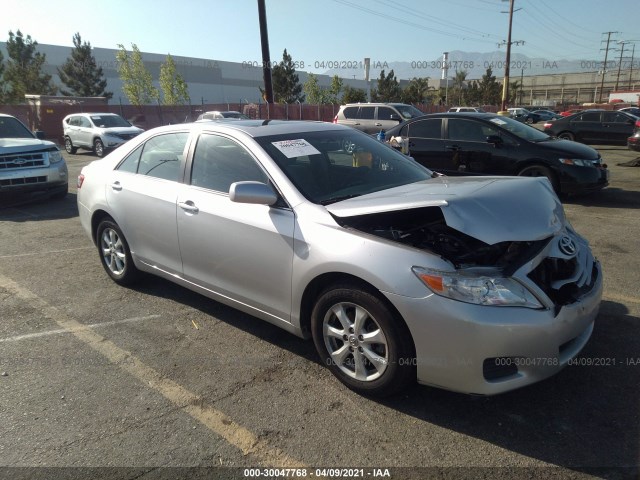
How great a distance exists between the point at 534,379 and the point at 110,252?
410 cm

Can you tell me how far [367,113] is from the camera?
56.2ft

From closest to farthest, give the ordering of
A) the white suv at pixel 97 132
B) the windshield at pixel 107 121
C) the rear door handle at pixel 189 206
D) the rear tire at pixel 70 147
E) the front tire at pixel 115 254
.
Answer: the rear door handle at pixel 189 206, the front tire at pixel 115 254, the white suv at pixel 97 132, the windshield at pixel 107 121, the rear tire at pixel 70 147

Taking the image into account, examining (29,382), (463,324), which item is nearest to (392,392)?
(463,324)

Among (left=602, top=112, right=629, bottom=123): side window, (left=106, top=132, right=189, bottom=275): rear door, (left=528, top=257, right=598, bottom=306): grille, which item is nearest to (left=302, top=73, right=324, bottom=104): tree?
(left=602, top=112, right=629, bottom=123): side window

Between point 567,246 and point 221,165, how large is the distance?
2555 millimetres

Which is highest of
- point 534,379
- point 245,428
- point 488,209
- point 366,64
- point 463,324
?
point 366,64

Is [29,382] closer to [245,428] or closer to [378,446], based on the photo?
[245,428]

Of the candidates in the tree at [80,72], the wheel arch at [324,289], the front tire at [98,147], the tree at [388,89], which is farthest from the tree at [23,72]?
the wheel arch at [324,289]

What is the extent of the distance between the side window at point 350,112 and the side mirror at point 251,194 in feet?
48.9

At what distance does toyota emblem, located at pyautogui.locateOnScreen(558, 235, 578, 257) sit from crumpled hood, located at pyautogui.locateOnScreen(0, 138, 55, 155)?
9.17m

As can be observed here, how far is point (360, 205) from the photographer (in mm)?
2926

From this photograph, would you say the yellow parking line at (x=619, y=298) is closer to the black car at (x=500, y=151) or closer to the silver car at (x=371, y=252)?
the silver car at (x=371, y=252)

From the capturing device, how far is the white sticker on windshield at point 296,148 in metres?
3.51

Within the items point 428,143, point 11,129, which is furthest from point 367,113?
point 11,129
